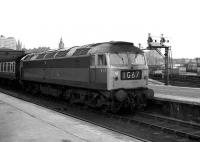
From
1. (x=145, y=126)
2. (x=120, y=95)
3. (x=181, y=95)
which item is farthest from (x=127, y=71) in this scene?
(x=181, y=95)

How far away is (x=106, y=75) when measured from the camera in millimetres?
14188

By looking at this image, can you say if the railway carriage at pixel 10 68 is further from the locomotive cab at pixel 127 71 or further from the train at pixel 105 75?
the locomotive cab at pixel 127 71

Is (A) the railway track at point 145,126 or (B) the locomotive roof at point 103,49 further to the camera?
(B) the locomotive roof at point 103,49

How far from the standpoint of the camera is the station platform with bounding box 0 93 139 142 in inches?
359

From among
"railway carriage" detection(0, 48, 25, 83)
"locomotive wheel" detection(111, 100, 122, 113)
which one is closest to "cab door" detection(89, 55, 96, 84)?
"locomotive wheel" detection(111, 100, 122, 113)

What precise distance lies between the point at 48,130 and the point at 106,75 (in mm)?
4866

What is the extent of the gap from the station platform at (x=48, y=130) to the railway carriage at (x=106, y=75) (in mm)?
2655

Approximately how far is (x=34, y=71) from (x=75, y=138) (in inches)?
575

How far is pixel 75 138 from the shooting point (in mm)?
9125

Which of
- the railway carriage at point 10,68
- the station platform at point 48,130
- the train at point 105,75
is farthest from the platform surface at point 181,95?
the railway carriage at point 10,68

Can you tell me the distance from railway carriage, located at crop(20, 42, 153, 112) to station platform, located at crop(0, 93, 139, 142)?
2.65 meters

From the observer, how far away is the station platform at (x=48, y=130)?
9.12 m

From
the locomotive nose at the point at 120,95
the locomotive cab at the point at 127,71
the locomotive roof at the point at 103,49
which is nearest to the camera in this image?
the locomotive nose at the point at 120,95

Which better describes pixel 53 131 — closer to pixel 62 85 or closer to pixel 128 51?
pixel 128 51
